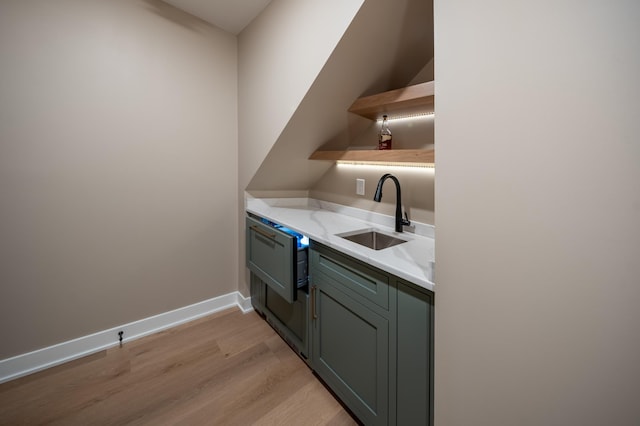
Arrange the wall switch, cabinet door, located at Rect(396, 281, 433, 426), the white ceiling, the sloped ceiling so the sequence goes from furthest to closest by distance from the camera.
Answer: the wall switch, the white ceiling, the sloped ceiling, cabinet door, located at Rect(396, 281, 433, 426)

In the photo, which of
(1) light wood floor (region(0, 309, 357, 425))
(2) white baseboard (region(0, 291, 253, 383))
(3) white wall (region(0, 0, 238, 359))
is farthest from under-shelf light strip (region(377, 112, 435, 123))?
(2) white baseboard (region(0, 291, 253, 383))

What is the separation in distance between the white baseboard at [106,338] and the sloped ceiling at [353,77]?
1104mm

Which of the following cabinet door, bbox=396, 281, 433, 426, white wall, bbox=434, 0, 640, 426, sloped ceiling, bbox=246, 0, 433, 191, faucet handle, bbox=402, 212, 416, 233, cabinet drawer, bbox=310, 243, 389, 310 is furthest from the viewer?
faucet handle, bbox=402, 212, 416, 233

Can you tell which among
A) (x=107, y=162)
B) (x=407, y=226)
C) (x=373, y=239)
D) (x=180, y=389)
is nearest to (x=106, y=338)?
(x=180, y=389)

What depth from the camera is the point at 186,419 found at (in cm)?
137

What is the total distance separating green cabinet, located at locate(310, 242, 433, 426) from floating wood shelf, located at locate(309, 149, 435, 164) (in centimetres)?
65

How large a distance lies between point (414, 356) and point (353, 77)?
1.49 meters

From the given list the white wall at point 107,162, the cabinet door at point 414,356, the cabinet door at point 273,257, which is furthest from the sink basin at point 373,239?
the white wall at point 107,162

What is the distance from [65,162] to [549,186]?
2.43 metres

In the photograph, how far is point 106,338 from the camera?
191 centimetres

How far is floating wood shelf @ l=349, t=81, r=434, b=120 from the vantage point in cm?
139

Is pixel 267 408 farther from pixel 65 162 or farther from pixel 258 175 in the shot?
pixel 65 162

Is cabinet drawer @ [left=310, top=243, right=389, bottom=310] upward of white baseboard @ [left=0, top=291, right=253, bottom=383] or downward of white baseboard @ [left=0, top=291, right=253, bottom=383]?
upward

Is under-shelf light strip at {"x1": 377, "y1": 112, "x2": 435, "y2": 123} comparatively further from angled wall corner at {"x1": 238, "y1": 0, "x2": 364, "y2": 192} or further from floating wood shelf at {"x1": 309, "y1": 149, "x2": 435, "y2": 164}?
angled wall corner at {"x1": 238, "y1": 0, "x2": 364, "y2": 192}
